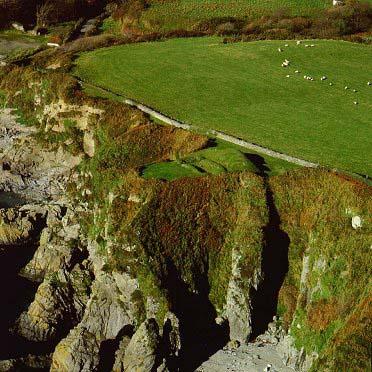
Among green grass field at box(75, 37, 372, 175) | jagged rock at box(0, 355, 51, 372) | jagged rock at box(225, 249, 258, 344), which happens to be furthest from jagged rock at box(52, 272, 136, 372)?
green grass field at box(75, 37, 372, 175)

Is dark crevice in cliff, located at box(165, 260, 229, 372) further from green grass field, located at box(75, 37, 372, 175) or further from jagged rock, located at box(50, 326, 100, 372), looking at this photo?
green grass field, located at box(75, 37, 372, 175)

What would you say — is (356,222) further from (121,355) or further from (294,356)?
(121,355)

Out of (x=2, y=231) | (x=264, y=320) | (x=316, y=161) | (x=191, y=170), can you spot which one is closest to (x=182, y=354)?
(x=264, y=320)

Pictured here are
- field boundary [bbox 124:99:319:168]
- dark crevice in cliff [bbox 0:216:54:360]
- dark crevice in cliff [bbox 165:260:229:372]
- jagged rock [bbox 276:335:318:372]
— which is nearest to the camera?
jagged rock [bbox 276:335:318:372]

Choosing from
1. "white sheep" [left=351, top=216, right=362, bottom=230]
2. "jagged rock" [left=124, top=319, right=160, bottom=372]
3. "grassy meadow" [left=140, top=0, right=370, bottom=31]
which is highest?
"grassy meadow" [left=140, top=0, right=370, bottom=31]

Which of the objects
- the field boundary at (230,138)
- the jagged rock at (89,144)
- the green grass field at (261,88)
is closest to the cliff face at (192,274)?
the field boundary at (230,138)

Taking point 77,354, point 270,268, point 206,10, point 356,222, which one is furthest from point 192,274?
point 206,10
